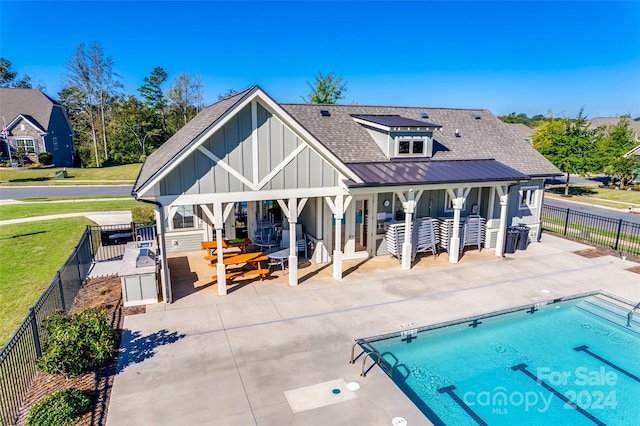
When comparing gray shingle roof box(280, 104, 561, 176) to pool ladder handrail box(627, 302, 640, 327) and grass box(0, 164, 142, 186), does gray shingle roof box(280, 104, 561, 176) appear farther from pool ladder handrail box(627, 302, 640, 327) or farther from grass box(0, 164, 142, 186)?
grass box(0, 164, 142, 186)

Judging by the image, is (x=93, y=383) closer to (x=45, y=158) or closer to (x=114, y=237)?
(x=114, y=237)

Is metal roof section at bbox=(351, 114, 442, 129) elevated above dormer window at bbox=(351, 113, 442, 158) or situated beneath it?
elevated above

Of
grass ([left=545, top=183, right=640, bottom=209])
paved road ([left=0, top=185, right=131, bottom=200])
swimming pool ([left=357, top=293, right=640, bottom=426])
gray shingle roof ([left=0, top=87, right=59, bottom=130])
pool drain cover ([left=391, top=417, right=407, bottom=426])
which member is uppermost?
gray shingle roof ([left=0, top=87, right=59, bottom=130])

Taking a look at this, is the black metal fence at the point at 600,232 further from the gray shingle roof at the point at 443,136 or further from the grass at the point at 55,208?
the grass at the point at 55,208


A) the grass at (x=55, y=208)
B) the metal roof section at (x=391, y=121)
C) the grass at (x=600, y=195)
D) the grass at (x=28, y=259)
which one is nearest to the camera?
the grass at (x=28, y=259)

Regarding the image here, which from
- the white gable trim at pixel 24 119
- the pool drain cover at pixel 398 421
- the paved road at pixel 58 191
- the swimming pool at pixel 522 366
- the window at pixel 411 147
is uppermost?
the white gable trim at pixel 24 119

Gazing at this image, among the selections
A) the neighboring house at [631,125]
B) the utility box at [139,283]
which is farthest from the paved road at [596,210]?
the utility box at [139,283]

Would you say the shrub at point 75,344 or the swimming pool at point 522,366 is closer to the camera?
the swimming pool at point 522,366

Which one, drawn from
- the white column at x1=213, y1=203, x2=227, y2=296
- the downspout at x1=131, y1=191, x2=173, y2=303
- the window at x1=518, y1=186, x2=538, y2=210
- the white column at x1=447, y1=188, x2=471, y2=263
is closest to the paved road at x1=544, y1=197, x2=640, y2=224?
the window at x1=518, y1=186, x2=538, y2=210

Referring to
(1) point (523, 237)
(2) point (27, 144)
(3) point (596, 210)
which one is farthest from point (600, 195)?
(2) point (27, 144)
